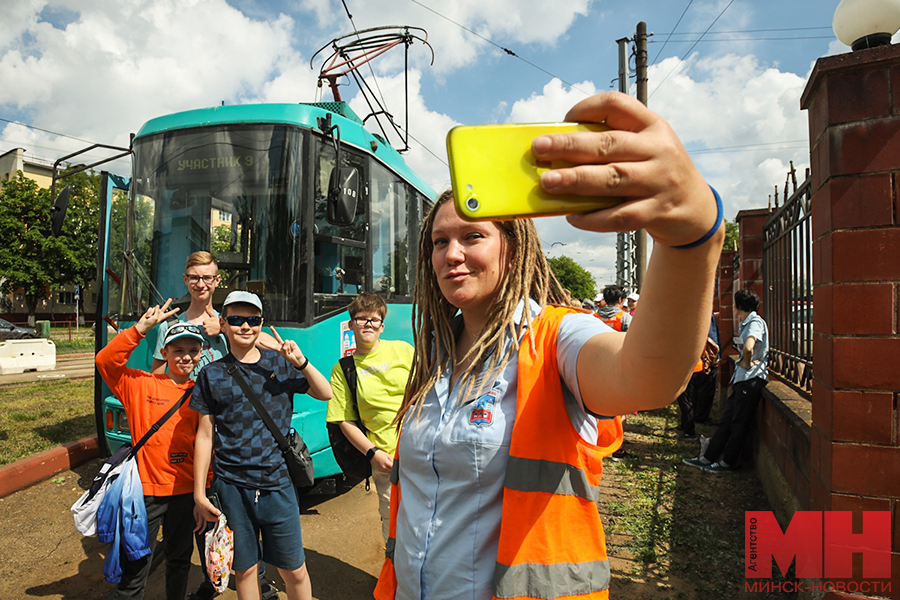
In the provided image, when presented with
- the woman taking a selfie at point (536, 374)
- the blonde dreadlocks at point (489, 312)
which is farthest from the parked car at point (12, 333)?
the woman taking a selfie at point (536, 374)

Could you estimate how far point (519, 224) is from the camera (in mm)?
1482

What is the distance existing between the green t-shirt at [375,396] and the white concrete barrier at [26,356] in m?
15.9

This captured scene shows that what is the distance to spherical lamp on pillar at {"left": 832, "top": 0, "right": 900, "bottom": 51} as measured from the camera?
2.67 m

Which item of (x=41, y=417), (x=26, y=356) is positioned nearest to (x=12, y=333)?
(x=26, y=356)

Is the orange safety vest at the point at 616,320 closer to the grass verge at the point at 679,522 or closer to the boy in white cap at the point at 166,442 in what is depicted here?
the grass verge at the point at 679,522

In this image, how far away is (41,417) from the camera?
7.84 meters

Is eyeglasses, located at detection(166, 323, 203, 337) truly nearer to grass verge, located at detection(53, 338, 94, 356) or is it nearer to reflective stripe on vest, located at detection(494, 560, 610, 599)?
reflective stripe on vest, located at detection(494, 560, 610, 599)

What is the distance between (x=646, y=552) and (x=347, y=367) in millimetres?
2589

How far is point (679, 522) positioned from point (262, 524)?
335 cm

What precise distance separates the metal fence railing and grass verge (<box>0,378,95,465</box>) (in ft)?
25.9

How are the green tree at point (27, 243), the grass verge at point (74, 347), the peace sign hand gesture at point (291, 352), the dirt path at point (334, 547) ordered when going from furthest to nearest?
the green tree at point (27, 243) → the grass verge at point (74, 347) → the dirt path at point (334, 547) → the peace sign hand gesture at point (291, 352)

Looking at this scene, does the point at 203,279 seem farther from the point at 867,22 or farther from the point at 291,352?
the point at 867,22

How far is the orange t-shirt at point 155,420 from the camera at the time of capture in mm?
3002

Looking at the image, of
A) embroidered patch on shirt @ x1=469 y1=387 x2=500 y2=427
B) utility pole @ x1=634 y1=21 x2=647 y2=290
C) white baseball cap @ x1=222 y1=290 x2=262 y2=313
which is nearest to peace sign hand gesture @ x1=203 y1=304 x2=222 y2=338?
white baseball cap @ x1=222 y1=290 x2=262 y2=313
